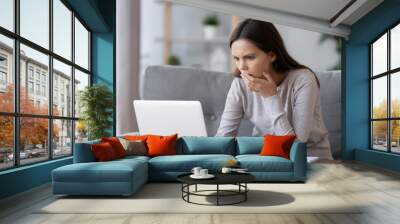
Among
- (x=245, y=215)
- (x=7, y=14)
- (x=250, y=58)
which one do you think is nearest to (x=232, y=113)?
(x=250, y=58)

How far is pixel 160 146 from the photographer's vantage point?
6.05 m

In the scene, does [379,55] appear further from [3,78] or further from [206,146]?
[3,78]

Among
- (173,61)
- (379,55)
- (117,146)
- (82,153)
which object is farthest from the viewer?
(173,61)

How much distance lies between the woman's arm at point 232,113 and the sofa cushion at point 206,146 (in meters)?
1.26

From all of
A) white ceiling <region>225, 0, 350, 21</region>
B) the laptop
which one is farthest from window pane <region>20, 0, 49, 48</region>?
white ceiling <region>225, 0, 350, 21</region>

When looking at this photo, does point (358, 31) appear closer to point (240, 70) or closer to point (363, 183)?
point (240, 70)

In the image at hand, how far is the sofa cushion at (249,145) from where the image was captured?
6199 millimetres

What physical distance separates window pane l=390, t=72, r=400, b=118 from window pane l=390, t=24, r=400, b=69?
20 centimetres

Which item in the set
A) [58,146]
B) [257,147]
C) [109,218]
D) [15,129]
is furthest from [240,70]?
[109,218]

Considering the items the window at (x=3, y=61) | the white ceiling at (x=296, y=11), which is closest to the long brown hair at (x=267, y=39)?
the white ceiling at (x=296, y=11)

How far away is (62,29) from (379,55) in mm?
5961

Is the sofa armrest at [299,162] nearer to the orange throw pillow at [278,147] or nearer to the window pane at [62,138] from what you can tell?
the orange throw pillow at [278,147]

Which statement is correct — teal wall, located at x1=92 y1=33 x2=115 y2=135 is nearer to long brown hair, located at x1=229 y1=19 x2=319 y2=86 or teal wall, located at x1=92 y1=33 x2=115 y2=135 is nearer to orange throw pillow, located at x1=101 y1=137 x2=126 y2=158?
long brown hair, located at x1=229 y1=19 x2=319 y2=86

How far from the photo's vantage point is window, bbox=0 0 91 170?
15.2ft
